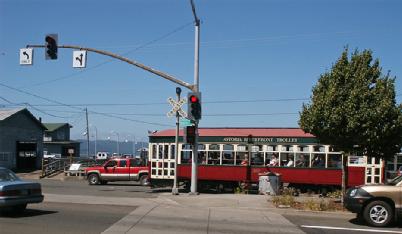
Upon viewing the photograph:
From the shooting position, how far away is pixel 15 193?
14648 millimetres

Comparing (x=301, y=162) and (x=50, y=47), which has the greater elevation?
(x=50, y=47)

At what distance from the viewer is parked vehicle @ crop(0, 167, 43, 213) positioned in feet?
47.0

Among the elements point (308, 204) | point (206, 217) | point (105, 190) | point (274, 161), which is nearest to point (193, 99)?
point (274, 161)

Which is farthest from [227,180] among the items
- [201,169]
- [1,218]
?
[1,218]

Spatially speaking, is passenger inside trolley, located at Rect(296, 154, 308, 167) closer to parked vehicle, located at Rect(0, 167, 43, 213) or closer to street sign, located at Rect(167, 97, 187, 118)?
street sign, located at Rect(167, 97, 187, 118)

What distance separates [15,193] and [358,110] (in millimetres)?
10850

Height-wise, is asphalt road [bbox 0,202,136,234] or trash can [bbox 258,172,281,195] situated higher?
trash can [bbox 258,172,281,195]

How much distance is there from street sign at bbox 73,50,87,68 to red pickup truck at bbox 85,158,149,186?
399 inches

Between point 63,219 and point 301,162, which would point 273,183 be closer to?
point 301,162

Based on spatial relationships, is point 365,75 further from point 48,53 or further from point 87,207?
point 48,53

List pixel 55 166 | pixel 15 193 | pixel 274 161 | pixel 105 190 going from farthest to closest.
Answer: pixel 55 166
pixel 105 190
pixel 274 161
pixel 15 193

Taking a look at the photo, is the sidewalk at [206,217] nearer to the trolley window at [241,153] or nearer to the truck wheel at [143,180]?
the trolley window at [241,153]

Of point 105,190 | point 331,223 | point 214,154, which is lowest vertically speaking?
point 105,190

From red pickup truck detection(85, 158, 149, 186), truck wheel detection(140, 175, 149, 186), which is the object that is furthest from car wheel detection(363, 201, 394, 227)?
red pickup truck detection(85, 158, 149, 186)
